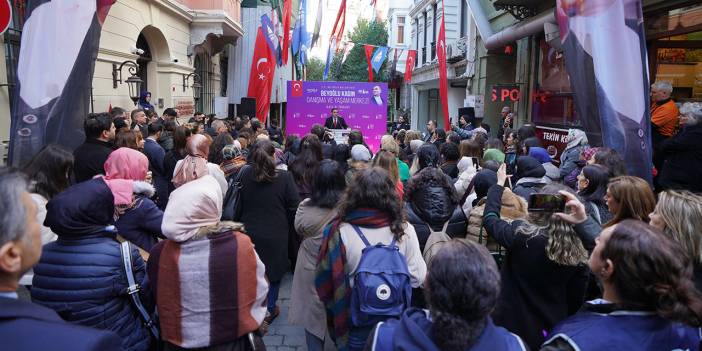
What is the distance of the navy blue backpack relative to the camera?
2622 millimetres

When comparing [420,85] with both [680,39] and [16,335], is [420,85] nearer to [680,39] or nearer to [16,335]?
[680,39]

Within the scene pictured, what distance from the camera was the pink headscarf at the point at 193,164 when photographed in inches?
149

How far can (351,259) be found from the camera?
9.37 feet

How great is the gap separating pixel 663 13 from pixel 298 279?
7953mm

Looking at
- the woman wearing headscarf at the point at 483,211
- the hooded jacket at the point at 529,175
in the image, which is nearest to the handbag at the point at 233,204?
the woman wearing headscarf at the point at 483,211

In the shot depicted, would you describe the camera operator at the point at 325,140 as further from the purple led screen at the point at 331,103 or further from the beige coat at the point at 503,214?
the purple led screen at the point at 331,103

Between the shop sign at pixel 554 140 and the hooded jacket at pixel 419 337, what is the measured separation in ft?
30.9

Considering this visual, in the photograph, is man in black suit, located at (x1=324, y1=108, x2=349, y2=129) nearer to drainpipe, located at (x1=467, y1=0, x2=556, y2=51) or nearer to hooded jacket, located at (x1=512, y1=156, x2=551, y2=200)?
drainpipe, located at (x1=467, y1=0, x2=556, y2=51)

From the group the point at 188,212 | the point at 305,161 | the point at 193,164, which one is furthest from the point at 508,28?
the point at 188,212

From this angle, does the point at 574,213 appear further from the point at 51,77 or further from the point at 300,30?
the point at 300,30

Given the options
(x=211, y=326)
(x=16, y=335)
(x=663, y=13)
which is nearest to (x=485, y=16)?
(x=663, y=13)

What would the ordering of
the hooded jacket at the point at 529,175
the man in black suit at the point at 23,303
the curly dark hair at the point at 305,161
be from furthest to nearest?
the curly dark hair at the point at 305,161 < the hooded jacket at the point at 529,175 < the man in black suit at the point at 23,303

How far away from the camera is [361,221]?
9.47 ft

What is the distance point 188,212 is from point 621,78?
394cm
